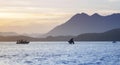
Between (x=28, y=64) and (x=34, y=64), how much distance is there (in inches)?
49.1

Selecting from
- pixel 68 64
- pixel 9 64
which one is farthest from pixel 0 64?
pixel 68 64

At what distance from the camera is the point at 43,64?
6469cm

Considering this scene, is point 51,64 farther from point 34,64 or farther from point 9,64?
point 9,64

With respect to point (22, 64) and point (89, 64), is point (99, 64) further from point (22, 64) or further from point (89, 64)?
point (22, 64)

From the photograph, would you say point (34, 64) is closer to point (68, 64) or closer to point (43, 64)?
point (43, 64)

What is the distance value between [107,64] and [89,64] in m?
3.00

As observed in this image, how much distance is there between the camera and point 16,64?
64.6 meters

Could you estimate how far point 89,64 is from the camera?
64.5 m

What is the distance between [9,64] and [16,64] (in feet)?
3.85

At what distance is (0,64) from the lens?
206 ft

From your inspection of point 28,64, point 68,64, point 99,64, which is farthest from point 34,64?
point 99,64

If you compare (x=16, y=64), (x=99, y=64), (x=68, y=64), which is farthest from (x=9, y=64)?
(x=99, y=64)

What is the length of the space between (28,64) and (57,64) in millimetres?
4830

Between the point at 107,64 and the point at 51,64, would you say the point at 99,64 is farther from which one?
the point at 51,64
